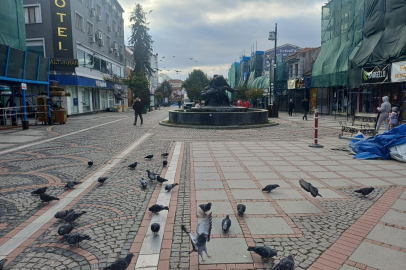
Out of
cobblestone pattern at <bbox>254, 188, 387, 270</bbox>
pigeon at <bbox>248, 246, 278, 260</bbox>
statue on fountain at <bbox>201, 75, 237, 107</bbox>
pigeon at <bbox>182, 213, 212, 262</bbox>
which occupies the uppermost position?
statue on fountain at <bbox>201, 75, 237, 107</bbox>

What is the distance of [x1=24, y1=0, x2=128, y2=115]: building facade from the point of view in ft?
92.7

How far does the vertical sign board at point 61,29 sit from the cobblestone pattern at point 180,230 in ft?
88.6

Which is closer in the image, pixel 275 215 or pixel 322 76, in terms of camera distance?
pixel 275 215

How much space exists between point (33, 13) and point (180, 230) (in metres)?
31.5

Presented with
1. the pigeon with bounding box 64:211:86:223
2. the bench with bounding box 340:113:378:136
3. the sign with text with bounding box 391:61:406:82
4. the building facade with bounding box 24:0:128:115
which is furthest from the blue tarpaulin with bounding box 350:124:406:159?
the building facade with bounding box 24:0:128:115

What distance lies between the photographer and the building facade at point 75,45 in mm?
28250

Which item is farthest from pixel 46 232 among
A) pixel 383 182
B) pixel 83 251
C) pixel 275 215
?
pixel 383 182

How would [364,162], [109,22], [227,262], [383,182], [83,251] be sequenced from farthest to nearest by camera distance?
[109,22] < [364,162] < [383,182] < [83,251] < [227,262]

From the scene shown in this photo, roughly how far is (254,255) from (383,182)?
4.10 m

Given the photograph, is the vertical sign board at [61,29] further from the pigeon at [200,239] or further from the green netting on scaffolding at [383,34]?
the pigeon at [200,239]

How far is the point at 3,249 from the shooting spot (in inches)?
135

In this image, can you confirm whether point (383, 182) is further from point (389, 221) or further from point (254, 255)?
point (254, 255)

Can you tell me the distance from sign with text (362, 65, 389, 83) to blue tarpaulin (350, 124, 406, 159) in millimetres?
11556

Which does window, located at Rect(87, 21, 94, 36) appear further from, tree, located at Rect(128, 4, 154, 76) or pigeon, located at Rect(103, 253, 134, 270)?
pigeon, located at Rect(103, 253, 134, 270)
